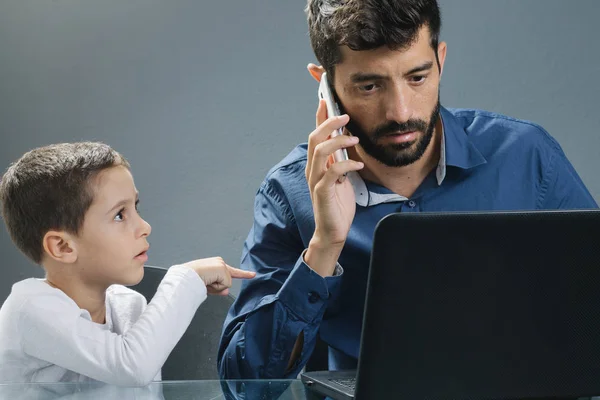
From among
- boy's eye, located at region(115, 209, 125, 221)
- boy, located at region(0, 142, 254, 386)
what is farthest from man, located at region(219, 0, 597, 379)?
boy's eye, located at region(115, 209, 125, 221)

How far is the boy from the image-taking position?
1.22 metres

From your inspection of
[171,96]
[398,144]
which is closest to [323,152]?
[398,144]

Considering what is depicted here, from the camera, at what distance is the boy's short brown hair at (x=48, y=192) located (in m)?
1.34

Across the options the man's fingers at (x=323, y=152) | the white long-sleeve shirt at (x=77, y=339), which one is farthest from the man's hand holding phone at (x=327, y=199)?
the white long-sleeve shirt at (x=77, y=339)

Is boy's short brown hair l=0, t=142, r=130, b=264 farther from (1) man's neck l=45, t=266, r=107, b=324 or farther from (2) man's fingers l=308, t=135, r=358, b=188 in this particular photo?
(2) man's fingers l=308, t=135, r=358, b=188

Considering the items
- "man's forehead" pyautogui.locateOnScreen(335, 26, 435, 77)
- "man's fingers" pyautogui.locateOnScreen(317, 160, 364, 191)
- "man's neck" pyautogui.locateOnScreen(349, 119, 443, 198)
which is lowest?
"man's neck" pyautogui.locateOnScreen(349, 119, 443, 198)

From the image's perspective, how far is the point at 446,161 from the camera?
143 centimetres

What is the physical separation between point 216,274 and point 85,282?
212mm

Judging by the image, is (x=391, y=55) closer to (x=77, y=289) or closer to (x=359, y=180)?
(x=359, y=180)

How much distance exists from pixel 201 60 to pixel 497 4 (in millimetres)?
930

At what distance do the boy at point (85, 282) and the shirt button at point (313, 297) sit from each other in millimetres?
139

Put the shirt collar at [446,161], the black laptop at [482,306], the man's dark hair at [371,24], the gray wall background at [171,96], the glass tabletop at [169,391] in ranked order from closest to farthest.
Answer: the black laptop at [482,306] → the glass tabletop at [169,391] → the man's dark hair at [371,24] → the shirt collar at [446,161] → the gray wall background at [171,96]

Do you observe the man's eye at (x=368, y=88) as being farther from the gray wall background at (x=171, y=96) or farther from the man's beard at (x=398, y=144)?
the gray wall background at (x=171, y=96)

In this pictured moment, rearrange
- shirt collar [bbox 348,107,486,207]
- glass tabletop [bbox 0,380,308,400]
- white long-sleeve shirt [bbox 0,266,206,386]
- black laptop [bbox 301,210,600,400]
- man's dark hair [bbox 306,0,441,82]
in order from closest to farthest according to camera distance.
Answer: black laptop [bbox 301,210,600,400], glass tabletop [bbox 0,380,308,400], white long-sleeve shirt [bbox 0,266,206,386], man's dark hair [bbox 306,0,441,82], shirt collar [bbox 348,107,486,207]
